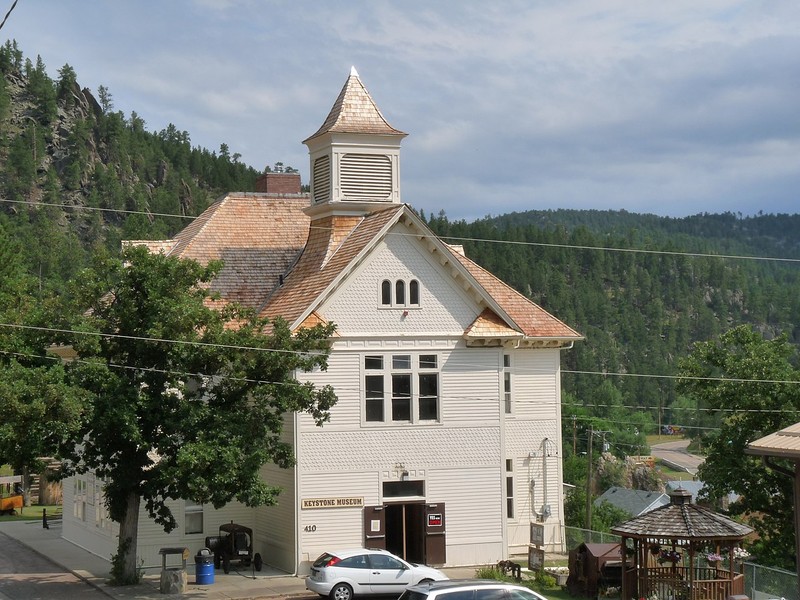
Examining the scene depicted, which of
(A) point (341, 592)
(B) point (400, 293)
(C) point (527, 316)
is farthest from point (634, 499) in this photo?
(A) point (341, 592)

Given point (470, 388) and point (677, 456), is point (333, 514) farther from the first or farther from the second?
point (677, 456)

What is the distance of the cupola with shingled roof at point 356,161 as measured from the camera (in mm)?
38562

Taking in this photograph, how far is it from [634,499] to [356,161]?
55492 millimetres

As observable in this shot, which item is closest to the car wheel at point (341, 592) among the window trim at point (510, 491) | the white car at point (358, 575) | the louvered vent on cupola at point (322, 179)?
the white car at point (358, 575)

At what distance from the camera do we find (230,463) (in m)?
28.4

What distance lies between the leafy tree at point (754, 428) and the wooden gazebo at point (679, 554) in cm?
824

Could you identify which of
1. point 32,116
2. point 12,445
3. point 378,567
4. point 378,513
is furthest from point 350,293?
point 32,116

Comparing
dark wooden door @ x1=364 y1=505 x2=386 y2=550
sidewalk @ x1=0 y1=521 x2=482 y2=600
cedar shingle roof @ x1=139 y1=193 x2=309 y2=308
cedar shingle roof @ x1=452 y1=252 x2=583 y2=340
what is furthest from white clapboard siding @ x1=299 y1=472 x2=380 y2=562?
cedar shingle roof @ x1=452 y1=252 x2=583 y2=340

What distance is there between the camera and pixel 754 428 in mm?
36906

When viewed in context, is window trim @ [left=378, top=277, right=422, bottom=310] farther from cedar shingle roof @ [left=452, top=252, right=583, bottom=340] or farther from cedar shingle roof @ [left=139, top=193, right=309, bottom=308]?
cedar shingle roof @ [left=139, top=193, right=309, bottom=308]

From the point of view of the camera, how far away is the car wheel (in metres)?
29.3

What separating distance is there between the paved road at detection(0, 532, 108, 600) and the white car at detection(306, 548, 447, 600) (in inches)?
231

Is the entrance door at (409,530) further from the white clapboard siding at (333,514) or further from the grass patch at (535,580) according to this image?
the grass patch at (535,580)

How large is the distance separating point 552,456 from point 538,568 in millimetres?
6584
